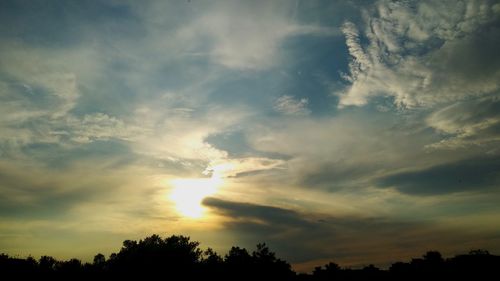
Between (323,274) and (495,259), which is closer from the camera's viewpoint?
(495,259)

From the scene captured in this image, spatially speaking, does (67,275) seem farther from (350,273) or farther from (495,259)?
(495,259)

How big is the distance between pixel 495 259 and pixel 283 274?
40110 mm

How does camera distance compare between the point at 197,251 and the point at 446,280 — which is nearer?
the point at 446,280

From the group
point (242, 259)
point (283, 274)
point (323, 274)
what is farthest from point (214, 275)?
point (323, 274)

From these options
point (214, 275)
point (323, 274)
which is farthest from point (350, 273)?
point (214, 275)

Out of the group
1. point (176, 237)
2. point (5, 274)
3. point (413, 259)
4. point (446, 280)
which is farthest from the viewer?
point (176, 237)

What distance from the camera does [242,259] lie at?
81.8 m

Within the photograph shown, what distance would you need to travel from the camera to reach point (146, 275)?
266 feet

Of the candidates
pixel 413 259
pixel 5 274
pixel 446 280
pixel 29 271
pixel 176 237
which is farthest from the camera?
pixel 176 237

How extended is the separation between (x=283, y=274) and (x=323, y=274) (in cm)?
1329

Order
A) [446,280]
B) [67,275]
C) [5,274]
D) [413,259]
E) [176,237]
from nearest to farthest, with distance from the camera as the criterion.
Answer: [446,280], [5,274], [413,259], [67,275], [176,237]

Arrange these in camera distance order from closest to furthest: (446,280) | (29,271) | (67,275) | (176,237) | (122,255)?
1. (446,280)
2. (29,271)
3. (67,275)
4. (122,255)
5. (176,237)

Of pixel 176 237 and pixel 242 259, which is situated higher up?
pixel 176 237

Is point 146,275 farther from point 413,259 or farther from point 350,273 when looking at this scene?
point 413,259
